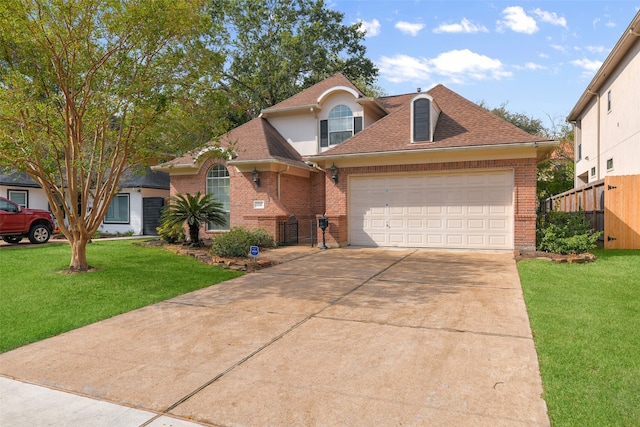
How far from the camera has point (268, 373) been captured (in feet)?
12.8

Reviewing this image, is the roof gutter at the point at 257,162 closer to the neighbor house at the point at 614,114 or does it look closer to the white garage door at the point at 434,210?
the white garage door at the point at 434,210

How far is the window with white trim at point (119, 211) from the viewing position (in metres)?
21.4

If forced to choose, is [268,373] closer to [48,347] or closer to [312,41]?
[48,347]

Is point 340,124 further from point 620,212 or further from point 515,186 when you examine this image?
point 620,212

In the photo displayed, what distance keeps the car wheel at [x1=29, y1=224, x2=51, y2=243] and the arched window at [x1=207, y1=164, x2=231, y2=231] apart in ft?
21.3

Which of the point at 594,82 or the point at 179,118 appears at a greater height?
the point at 594,82

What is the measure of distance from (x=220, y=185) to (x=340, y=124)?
561 centimetres

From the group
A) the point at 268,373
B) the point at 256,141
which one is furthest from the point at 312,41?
the point at 268,373

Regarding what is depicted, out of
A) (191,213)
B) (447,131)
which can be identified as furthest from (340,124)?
(191,213)

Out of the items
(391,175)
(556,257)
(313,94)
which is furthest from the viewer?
(313,94)

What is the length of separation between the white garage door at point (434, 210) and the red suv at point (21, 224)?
12034 millimetres

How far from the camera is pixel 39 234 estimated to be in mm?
15766

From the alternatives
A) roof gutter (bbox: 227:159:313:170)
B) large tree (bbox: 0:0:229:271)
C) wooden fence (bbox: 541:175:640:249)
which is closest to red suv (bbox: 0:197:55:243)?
large tree (bbox: 0:0:229:271)

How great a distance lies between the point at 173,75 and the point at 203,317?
605cm
